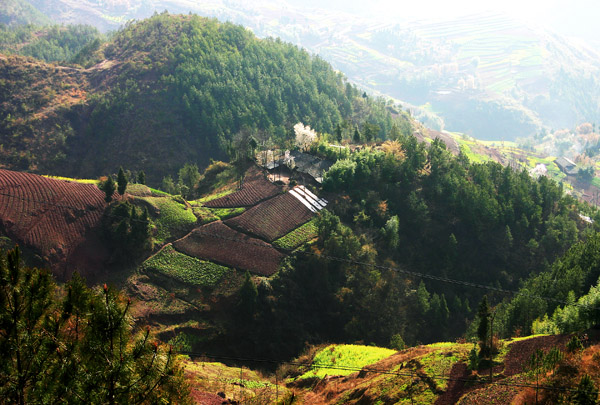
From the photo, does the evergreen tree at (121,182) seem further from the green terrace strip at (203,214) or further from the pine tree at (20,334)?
the pine tree at (20,334)

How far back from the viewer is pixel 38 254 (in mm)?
49906

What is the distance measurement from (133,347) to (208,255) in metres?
37.0

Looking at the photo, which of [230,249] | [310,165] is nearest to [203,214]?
[230,249]

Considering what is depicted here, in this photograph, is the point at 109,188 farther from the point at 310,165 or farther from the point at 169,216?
the point at 310,165

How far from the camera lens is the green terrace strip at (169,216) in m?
57.0

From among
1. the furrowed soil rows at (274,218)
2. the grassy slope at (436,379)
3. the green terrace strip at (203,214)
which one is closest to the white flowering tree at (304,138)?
the furrowed soil rows at (274,218)

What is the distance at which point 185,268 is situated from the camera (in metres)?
53.0

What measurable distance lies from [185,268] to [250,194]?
622 inches

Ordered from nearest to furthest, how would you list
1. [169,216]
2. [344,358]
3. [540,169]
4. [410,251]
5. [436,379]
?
1. [436,379]
2. [344,358]
3. [169,216]
4. [410,251]
5. [540,169]

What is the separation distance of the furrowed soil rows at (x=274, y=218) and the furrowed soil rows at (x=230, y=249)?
1.44 m

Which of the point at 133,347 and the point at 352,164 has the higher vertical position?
the point at 133,347

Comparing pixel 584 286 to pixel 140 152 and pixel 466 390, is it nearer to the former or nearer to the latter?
pixel 466 390

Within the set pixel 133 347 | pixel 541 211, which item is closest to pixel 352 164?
pixel 541 211

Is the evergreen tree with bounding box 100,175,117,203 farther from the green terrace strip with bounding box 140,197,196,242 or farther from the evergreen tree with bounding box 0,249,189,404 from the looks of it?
the evergreen tree with bounding box 0,249,189,404
